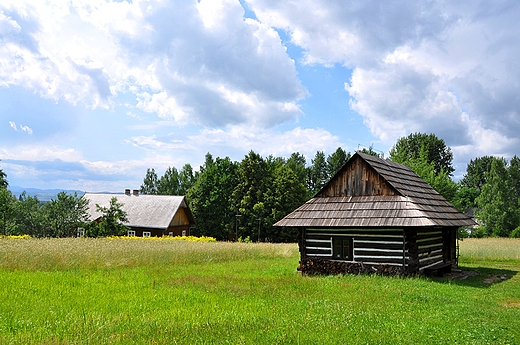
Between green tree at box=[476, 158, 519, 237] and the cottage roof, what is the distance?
3726 cm

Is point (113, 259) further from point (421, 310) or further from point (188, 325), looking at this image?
point (421, 310)

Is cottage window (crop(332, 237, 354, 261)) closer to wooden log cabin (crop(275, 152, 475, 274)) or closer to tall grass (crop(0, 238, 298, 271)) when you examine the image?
wooden log cabin (crop(275, 152, 475, 274))

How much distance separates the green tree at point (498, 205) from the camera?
176 feet

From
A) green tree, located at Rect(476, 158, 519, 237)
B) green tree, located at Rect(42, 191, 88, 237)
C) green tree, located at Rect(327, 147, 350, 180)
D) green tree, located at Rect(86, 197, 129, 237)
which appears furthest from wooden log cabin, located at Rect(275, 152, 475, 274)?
green tree, located at Rect(327, 147, 350, 180)

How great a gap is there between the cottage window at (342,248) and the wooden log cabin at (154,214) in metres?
26.2

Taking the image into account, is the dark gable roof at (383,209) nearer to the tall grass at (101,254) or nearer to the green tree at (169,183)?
the tall grass at (101,254)

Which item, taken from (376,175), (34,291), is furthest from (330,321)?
(376,175)

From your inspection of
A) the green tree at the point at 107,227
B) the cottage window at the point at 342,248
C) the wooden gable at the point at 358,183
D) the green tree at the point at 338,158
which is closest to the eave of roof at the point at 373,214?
the wooden gable at the point at 358,183

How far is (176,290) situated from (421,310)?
7.08 meters

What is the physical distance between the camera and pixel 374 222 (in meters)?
18.0

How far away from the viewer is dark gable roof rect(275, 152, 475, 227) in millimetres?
17828

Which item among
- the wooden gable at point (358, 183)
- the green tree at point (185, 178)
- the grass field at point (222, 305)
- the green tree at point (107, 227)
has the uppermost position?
the green tree at point (185, 178)

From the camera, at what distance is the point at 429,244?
20.1 metres

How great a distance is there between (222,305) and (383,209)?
10029 mm
